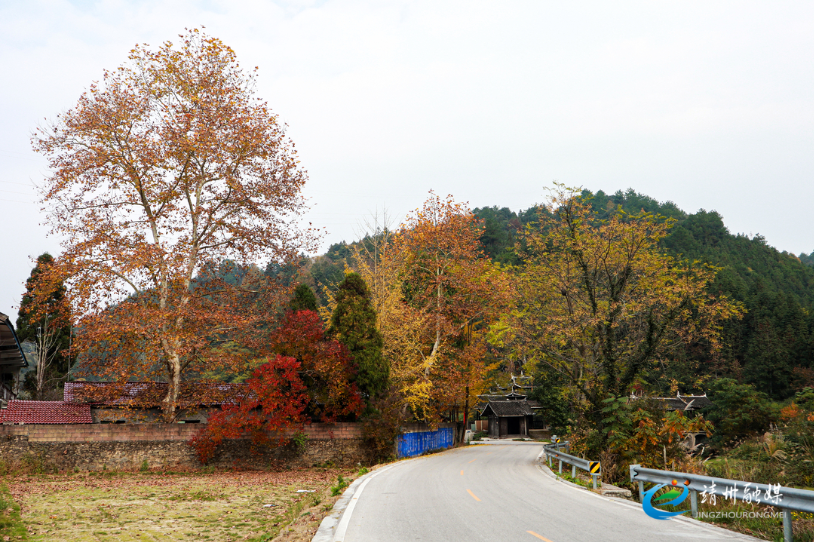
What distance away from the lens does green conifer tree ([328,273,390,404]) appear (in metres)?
28.2

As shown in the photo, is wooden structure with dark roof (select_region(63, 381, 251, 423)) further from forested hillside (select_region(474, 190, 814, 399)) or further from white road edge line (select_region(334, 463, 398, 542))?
forested hillside (select_region(474, 190, 814, 399))

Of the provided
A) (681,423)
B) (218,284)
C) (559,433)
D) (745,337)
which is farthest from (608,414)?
(745,337)

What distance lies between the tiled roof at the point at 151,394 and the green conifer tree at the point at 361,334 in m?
6.06

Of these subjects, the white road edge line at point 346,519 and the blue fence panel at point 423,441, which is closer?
the white road edge line at point 346,519

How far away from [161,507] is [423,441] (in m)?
22.9

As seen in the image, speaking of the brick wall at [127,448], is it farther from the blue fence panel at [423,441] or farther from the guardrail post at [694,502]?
the guardrail post at [694,502]

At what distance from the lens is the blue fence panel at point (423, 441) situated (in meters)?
30.9

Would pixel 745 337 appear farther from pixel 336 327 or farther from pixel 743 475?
pixel 743 475

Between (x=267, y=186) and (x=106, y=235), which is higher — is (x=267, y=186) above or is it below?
above

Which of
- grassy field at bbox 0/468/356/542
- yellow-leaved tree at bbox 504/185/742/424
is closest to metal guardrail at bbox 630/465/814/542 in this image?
grassy field at bbox 0/468/356/542

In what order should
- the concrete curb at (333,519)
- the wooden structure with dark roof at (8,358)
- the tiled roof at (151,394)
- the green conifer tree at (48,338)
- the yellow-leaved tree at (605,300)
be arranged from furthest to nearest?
1. the green conifer tree at (48,338)
2. the wooden structure with dark roof at (8,358)
3. the tiled roof at (151,394)
4. the yellow-leaved tree at (605,300)
5. the concrete curb at (333,519)

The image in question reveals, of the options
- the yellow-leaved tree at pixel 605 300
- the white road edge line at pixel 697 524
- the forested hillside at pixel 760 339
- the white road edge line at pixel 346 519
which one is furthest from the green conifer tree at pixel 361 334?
the forested hillside at pixel 760 339

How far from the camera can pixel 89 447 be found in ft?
73.8

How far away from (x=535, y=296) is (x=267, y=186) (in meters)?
14.7
